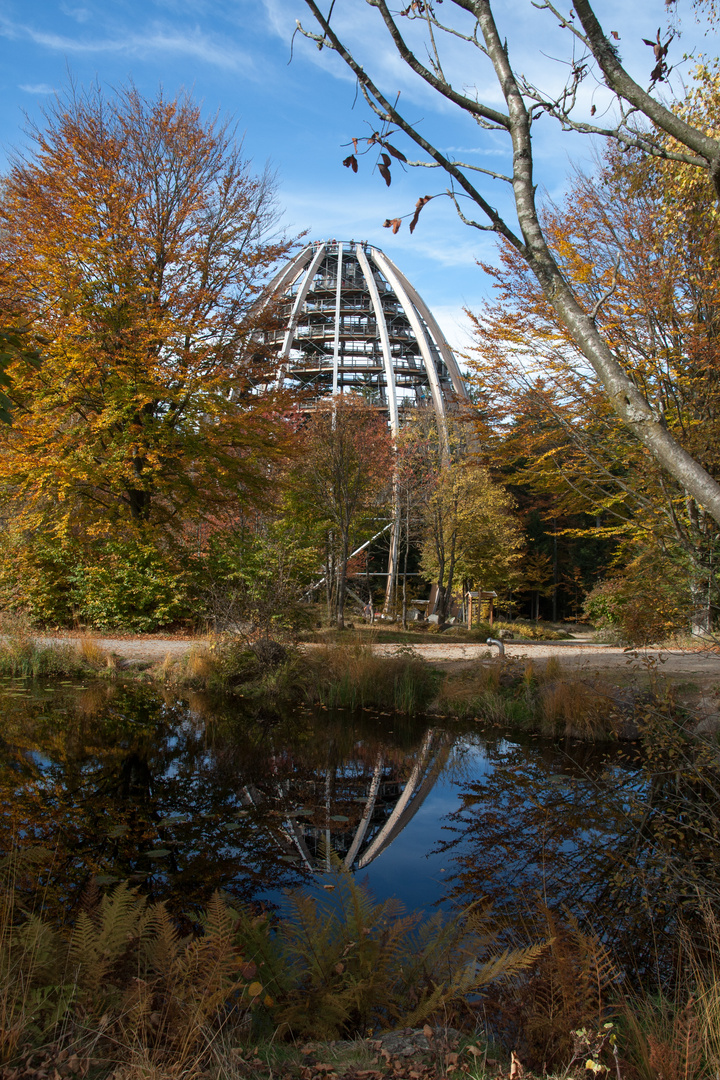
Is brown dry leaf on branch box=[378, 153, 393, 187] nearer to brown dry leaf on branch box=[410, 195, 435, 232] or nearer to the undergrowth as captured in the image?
brown dry leaf on branch box=[410, 195, 435, 232]

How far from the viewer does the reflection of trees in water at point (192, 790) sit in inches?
160

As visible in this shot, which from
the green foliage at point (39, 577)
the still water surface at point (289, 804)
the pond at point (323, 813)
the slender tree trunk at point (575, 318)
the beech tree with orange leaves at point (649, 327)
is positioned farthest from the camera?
the green foliage at point (39, 577)

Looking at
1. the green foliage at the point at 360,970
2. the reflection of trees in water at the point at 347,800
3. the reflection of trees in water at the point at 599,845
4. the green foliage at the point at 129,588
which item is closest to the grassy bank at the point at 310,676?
the reflection of trees in water at the point at 347,800

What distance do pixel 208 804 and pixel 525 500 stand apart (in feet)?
87.0

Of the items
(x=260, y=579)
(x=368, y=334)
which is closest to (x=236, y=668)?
(x=260, y=579)

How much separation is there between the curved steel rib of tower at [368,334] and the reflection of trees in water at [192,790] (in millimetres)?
21863

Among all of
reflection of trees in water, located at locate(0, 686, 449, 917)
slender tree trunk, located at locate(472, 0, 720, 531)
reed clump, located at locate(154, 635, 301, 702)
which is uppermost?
slender tree trunk, located at locate(472, 0, 720, 531)

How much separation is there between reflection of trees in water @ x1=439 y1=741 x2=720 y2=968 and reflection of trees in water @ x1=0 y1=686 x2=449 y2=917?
747mm

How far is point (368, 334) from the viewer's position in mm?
30453

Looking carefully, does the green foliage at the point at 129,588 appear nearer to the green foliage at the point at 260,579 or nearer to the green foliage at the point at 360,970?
the green foliage at the point at 260,579

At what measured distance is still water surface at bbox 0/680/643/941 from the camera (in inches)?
157

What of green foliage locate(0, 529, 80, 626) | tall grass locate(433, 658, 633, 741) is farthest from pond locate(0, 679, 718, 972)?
green foliage locate(0, 529, 80, 626)

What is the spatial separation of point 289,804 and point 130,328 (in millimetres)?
8023

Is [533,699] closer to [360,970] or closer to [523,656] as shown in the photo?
[523,656]
